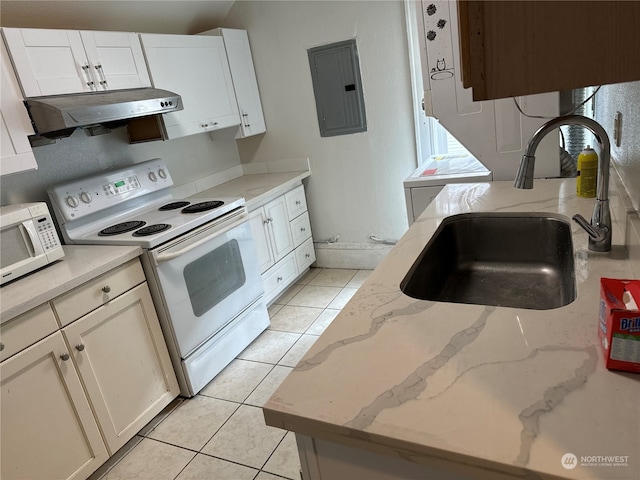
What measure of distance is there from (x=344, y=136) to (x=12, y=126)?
2155 mm

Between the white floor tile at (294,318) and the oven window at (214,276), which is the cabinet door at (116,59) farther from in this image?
the white floor tile at (294,318)

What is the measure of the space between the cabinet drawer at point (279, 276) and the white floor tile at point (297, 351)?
49 cm

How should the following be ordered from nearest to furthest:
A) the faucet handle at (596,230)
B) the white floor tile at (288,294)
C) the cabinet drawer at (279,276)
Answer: the faucet handle at (596,230) < the cabinet drawer at (279,276) < the white floor tile at (288,294)

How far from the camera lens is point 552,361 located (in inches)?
31.4

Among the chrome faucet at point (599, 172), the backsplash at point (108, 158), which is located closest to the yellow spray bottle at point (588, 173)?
the chrome faucet at point (599, 172)

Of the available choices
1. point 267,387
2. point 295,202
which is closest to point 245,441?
point 267,387

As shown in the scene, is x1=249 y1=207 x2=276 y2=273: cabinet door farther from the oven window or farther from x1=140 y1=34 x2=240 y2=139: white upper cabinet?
x1=140 y1=34 x2=240 y2=139: white upper cabinet

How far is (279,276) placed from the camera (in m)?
3.27

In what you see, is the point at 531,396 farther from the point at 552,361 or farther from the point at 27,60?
the point at 27,60

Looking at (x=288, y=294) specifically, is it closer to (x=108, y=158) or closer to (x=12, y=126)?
(x=108, y=158)

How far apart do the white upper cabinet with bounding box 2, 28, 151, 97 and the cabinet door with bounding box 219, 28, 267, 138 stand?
2.73ft

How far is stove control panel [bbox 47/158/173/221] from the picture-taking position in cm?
225

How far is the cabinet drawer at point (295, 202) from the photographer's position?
336cm

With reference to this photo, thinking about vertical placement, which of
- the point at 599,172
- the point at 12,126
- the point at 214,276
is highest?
the point at 12,126
